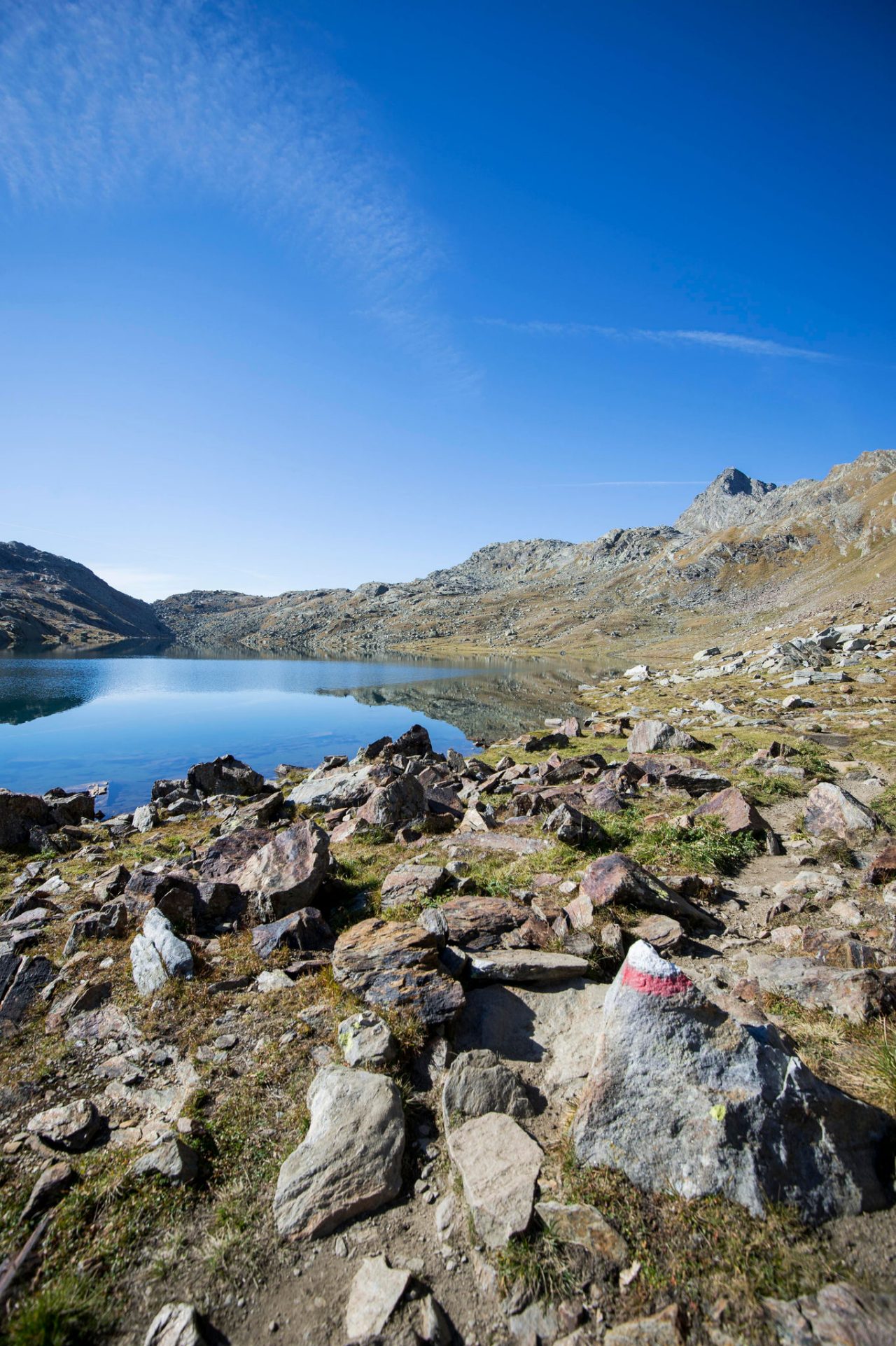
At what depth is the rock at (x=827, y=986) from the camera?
7.29m

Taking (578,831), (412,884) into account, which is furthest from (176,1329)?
(578,831)

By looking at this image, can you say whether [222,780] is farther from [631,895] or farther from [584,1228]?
[584,1228]

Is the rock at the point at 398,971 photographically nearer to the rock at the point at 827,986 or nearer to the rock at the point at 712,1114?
the rock at the point at 712,1114

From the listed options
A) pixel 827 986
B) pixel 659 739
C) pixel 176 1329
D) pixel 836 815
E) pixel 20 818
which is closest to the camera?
pixel 176 1329

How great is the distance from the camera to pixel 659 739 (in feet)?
88.4

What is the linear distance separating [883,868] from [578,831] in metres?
6.29

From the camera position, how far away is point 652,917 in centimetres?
1007

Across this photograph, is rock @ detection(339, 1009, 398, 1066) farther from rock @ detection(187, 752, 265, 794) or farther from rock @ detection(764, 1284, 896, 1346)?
rock @ detection(187, 752, 265, 794)

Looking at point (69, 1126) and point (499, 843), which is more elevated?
point (499, 843)

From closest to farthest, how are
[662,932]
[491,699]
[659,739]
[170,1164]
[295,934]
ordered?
[170,1164] → [662,932] → [295,934] → [659,739] → [491,699]

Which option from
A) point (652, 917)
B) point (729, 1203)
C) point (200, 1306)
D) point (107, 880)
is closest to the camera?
point (200, 1306)

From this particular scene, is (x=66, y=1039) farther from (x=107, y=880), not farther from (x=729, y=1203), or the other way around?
(x=729, y=1203)

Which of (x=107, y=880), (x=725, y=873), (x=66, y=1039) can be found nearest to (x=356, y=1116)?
(x=66, y=1039)

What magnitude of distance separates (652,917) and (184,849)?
50.5 feet
